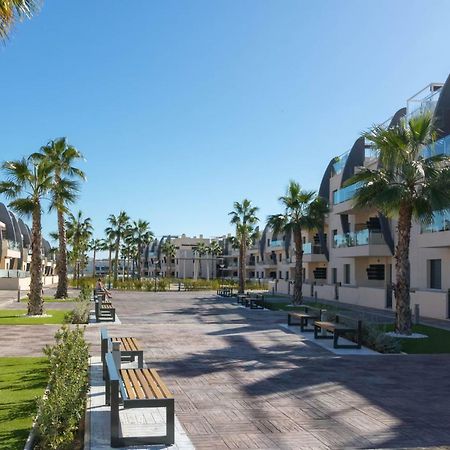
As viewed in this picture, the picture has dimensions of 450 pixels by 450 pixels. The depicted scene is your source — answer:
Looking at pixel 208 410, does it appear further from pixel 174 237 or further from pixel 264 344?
pixel 174 237

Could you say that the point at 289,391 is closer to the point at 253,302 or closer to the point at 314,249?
the point at 253,302

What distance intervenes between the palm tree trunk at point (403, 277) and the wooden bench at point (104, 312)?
34.5ft

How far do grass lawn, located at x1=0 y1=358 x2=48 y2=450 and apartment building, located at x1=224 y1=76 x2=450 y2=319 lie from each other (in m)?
12.8

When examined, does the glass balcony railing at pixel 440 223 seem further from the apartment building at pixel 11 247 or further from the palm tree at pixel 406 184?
the apartment building at pixel 11 247

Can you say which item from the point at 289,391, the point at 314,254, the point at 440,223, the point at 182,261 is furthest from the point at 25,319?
the point at 182,261

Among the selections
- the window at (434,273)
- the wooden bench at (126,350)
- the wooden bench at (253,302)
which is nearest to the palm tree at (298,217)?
the wooden bench at (253,302)

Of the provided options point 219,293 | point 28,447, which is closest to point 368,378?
point 28,447

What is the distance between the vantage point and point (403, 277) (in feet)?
60.5

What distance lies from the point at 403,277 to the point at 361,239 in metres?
16.3

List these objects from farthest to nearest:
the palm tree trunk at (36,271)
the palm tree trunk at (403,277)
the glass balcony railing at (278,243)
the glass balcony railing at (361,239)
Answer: the glass balcony railing at (278,243), the glass balcony railing at (361,239), the palm tree trunk at (36,271), the palm tree trunk at (403,277)

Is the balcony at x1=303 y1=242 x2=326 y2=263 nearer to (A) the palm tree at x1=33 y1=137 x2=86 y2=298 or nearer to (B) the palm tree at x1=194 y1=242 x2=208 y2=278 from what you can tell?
(A) the palm tree at x1=33 y1=137 x2=86 y2=298

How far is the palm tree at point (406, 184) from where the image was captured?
58.4ft

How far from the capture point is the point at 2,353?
13.5 m

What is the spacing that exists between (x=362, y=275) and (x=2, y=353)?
96.8ft
